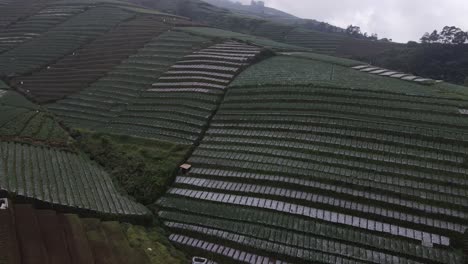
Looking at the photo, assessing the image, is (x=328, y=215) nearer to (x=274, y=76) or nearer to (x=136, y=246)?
(x=136, y=246)

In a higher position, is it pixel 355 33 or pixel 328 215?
pixel 355 33

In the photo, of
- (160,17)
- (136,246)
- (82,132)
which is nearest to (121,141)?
(82,132)

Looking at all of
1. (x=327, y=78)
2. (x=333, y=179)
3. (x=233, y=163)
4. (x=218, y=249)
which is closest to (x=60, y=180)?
(x=218, y=249)

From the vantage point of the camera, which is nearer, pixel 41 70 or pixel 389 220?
pixel 389 220

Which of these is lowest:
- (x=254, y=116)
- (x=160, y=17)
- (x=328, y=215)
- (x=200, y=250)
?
(x=200, y=250)

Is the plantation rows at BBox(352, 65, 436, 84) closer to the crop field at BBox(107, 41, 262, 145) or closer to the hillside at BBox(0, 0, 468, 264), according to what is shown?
the hillside at BBox(0, 0, 468, 264)

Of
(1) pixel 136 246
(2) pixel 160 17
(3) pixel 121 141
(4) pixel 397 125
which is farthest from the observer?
(2) pixel 160 17

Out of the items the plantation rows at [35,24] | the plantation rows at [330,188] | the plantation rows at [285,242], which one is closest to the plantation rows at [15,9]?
the plantation rows at [35,24]
